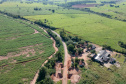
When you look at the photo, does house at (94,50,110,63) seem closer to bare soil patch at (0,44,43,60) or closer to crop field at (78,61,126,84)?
crop field at (78,61,126,84)

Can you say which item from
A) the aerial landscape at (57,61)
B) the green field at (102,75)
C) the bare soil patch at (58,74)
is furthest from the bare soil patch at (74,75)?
the bare soil patch at (58,74)

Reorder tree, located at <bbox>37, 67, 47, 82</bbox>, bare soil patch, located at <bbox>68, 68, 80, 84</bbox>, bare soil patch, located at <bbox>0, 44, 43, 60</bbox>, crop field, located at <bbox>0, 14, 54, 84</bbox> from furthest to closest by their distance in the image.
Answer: bare soil patch, located at <bbox>0, 44, 43, 60</bbox> < crop field, located at <bbox>0, 14, 54, 84</bbox> < bare soil patch, located at <bbox>68, 68, 80, 84</bbox> < tree, located at <bbox>37, 67, 47, 82</bbox>

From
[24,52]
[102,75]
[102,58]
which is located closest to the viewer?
[102,75]

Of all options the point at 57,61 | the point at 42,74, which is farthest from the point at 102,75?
the point at 42,74

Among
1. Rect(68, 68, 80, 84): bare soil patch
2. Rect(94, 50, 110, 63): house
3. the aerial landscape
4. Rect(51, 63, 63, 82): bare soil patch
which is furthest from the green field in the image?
Rect(51, 63, 63, 82): bare soil patch

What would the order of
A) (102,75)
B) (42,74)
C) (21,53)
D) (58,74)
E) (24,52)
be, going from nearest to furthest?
1. (42,74)
2. (58,74)
3. (102,75)
4. (21,53)
5. (24,52)

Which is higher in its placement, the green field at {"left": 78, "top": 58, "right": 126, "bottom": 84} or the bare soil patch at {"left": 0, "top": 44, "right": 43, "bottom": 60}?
the bare soil patch at {"left": 0, "top": 44, "right": 43, "bottom": 60}

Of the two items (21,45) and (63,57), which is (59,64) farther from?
(21,45)

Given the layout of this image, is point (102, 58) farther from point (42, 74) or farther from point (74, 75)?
point (42, 74)
